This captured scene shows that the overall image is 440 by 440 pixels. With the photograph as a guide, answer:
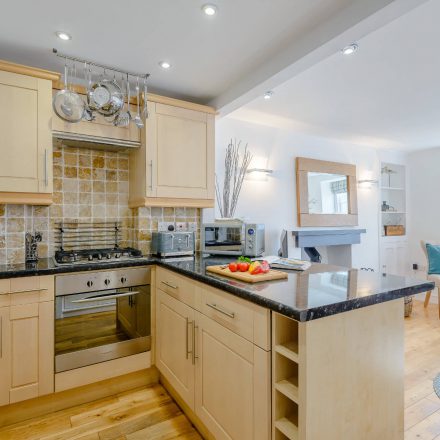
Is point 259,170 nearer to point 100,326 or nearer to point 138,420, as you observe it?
point 100,326

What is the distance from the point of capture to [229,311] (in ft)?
4.40

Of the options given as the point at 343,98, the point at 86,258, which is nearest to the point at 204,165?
the point at 86,258

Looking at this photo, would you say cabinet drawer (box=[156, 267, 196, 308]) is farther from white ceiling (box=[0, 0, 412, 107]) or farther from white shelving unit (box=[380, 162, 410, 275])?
white shelving unit (box=[380, 162, 410, 275])

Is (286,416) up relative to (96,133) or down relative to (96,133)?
down

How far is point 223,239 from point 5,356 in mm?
1600

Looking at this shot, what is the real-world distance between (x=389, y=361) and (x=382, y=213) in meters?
3.86

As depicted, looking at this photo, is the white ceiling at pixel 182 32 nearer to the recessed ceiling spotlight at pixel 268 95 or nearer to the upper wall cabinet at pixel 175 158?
the upper wall cabinet at pixel 175 158

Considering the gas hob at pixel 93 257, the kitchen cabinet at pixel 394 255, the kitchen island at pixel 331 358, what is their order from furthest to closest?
1. the kitchen cabinet at pixel 394 255
2. the gas hob at pixel 93 257
3. the kitchen island at pixel 331 358

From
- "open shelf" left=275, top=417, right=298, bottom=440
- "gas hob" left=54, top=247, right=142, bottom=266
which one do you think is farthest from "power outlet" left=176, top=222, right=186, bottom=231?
"open shelf" left=275, top=417, right=298, bottom=440

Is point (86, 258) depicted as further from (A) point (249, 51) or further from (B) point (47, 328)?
(A) point (249, 51)

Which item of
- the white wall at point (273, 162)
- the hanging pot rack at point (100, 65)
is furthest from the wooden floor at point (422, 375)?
the hanging pot rack at point (100, 65)

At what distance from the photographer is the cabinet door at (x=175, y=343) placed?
170 centimetres

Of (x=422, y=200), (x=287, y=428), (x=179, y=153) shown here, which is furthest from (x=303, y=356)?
(x=422, y=200)

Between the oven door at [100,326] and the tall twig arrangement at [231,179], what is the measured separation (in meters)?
1.24
